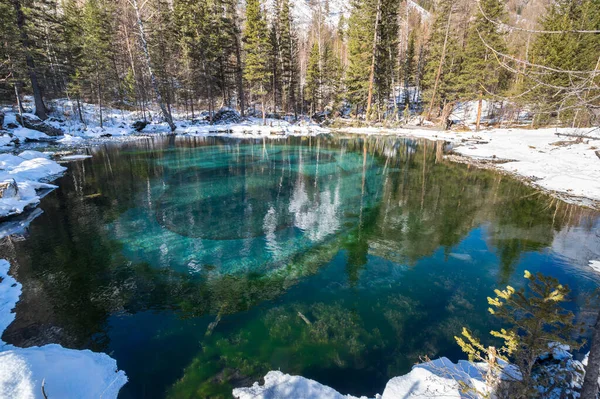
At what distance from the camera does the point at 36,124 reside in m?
27.5

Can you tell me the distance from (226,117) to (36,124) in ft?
66.0

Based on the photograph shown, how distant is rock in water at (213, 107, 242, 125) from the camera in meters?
39.9

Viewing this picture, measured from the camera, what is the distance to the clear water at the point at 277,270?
5.06 m

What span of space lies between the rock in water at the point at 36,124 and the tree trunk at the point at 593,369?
37758 mm

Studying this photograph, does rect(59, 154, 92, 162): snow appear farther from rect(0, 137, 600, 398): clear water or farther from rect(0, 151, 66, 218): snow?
rect(0, 137, 600, 398): clear water

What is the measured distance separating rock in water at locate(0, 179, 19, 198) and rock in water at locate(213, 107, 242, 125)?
29920mm

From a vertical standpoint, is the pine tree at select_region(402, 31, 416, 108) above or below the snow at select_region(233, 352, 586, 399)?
above

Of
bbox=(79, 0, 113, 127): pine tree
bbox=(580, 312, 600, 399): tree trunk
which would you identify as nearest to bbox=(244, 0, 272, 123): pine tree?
bbox=(79, 0, 113, 127): pine tree

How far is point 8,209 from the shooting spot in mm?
10453

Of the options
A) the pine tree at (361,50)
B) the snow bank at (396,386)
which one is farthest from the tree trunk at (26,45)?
the snow bank at (396,386)

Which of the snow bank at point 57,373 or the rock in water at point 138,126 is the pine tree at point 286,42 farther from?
the snow bank at point 57,373

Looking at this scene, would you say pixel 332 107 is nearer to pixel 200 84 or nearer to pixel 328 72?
pixel 328 72

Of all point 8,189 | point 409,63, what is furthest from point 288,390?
point 409,63

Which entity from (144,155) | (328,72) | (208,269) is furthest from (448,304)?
(328,72)
